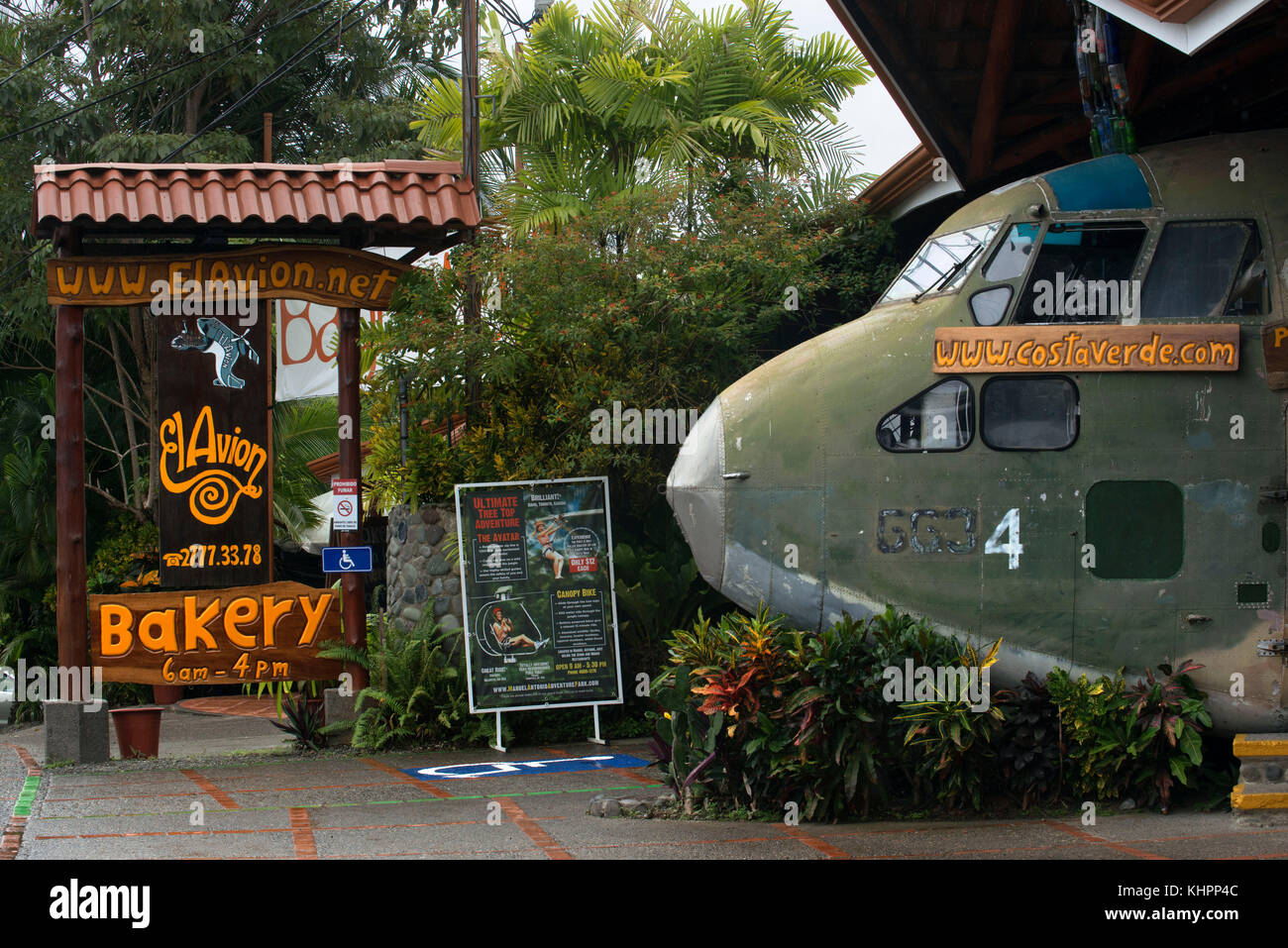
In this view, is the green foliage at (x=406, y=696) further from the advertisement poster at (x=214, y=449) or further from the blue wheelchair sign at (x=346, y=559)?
the advertisement poster at (x=214, y=449)

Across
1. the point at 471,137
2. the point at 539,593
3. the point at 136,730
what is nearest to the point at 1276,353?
the point at 539,593

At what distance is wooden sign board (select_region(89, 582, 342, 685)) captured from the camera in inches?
500

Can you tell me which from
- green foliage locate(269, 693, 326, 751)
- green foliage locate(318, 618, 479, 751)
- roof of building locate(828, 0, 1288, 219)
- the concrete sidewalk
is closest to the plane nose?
the concrete sidewalk

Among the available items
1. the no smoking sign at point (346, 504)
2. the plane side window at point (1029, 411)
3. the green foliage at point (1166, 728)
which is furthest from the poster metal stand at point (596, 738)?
the green foliage at point (1166, 728)

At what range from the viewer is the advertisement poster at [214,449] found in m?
12.8

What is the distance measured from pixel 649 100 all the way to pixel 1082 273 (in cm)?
841

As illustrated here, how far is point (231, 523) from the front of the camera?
12945 mm

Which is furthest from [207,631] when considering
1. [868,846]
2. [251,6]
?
[251,6]

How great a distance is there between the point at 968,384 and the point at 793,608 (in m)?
2.09

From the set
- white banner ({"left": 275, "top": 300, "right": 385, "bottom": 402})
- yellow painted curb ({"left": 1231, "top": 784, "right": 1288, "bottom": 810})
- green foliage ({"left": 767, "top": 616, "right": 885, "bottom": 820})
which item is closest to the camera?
yellow painted curb ({"left": 1231, "top": 784, "right": 1288, "bottom": 810})

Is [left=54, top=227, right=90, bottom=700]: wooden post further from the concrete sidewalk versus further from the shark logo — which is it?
the concrete sidewalk

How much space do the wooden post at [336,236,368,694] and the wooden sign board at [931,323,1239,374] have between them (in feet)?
21.7

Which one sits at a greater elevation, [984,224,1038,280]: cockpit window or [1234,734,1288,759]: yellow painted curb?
[984,224,1038,280]: cockpit window

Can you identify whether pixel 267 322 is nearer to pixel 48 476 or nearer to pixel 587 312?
pixel 587 312
